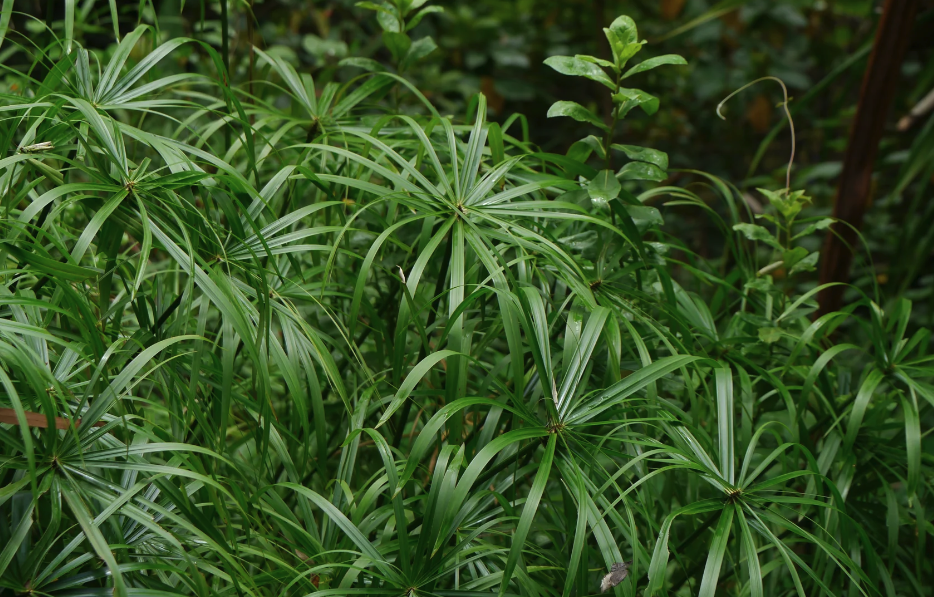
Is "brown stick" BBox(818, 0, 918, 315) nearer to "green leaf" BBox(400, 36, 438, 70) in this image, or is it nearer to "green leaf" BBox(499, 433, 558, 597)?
"green leaf" BBox(400, 36, 438, 70)

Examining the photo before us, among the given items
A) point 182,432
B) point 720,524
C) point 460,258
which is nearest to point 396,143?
point 460,258

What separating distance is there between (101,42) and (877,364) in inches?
78.9

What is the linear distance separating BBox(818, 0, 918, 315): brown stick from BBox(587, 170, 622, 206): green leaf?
1.69 feet

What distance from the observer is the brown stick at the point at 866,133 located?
113cm

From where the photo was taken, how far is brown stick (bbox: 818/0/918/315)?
3.71ft

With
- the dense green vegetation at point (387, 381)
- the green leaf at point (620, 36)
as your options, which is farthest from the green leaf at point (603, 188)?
the green leaf at point (620, 36)

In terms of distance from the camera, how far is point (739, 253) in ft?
3.03

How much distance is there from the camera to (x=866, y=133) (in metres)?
1.16

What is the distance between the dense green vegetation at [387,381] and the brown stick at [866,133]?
9.7 inches

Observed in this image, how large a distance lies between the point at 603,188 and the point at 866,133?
621 millimetres

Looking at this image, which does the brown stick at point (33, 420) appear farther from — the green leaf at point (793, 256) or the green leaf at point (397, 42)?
the green leaf at point (793, 256)

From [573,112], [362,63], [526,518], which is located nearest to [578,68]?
[573,112]

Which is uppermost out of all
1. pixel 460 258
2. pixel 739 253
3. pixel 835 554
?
pixel 460 258

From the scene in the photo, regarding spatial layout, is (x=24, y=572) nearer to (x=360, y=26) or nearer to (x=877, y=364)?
(x=877, y=364)
